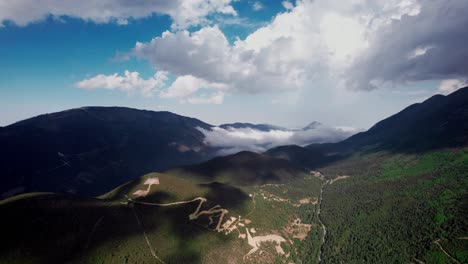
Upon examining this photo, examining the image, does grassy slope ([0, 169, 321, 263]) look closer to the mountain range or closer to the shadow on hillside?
the shadow on hillside

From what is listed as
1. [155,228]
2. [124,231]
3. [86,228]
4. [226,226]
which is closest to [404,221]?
[226,226]

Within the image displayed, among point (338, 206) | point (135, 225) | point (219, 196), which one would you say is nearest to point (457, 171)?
point (338, 206)

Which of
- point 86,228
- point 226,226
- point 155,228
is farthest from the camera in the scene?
point 226,226

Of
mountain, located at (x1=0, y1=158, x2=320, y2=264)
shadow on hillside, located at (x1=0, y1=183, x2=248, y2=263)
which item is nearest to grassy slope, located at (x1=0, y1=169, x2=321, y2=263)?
shadow on hillside, located at (x1=0, y1=183, x2=248, y2=263)

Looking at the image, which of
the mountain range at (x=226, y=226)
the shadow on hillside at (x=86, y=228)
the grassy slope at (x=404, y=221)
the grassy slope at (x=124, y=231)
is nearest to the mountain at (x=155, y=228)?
the shadow on hillside at (x=86, y=228)

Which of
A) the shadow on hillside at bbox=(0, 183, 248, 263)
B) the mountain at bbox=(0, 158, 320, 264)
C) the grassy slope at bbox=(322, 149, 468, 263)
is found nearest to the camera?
the shadow on hillside at bbox=(0, 183, 248, 263)

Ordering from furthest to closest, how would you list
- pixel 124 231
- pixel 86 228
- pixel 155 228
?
pixel 155 228
pixel 124 231
pixel 86 228

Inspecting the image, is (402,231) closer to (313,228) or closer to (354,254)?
(354,254)

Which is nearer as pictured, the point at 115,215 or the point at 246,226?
the point at 115,215

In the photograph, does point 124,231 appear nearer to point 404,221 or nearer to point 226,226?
point 226,226
